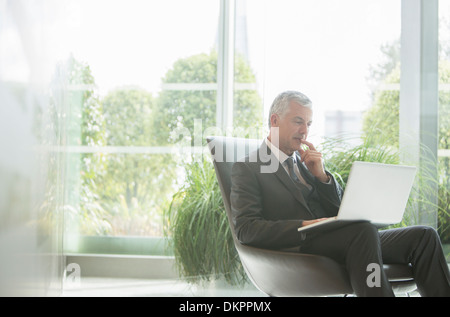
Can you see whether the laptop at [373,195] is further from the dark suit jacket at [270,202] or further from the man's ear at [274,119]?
the man's ear at [274,119]

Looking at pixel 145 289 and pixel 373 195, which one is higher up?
pixel 373 195

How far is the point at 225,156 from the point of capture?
7.11ft

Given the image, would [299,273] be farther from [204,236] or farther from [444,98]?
[444,98]

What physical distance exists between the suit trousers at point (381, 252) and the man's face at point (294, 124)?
0.48 metres

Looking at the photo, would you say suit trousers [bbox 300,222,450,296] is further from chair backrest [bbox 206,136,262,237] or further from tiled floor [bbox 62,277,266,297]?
tiled floor [bbox 62,277,266,297]

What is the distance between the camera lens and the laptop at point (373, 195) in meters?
1.70

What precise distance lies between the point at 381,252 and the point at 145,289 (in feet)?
6.20

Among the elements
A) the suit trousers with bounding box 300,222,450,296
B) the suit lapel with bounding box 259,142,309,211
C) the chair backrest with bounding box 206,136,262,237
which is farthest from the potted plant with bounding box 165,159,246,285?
the suit trousers with bounding box 300,222,450,296

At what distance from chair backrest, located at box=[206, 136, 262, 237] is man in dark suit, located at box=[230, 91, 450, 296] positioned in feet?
0.25

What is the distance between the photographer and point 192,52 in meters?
3.84

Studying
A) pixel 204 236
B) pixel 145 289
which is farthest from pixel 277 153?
pixel 145 289

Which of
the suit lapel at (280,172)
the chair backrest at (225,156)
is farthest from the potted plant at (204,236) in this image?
the suit lapel at (280,172)

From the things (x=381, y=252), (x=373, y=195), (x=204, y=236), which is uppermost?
(x=373, y=195)

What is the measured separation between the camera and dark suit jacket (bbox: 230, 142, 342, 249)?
1866 mm
